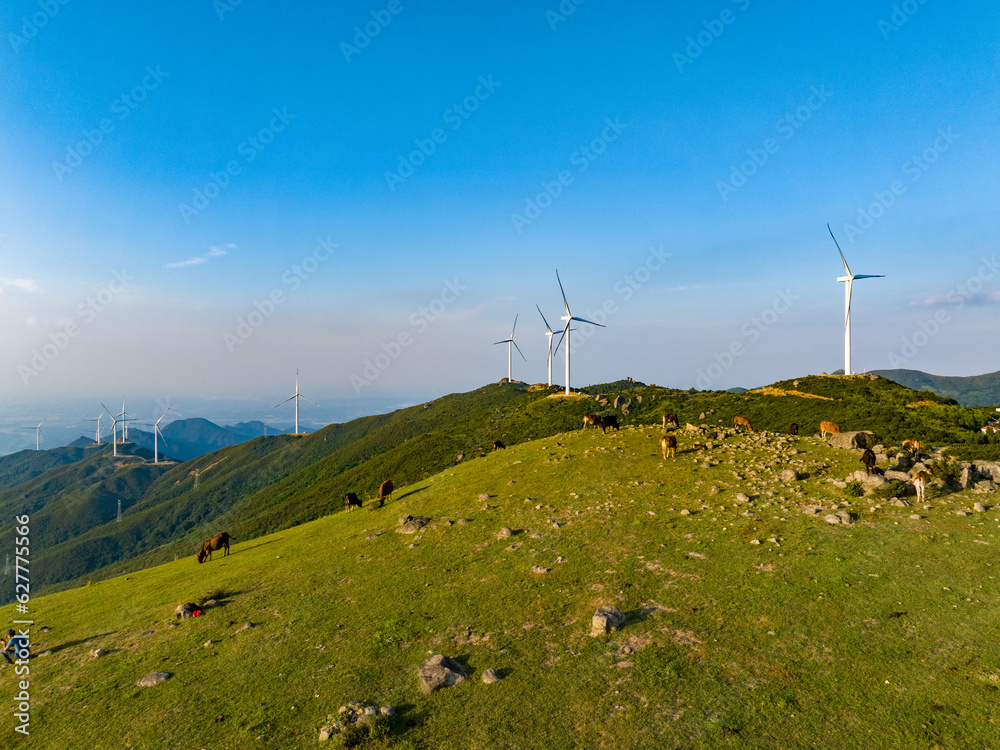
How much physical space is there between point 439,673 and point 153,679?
800 centimetres

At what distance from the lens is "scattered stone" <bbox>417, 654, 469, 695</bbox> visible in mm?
11383

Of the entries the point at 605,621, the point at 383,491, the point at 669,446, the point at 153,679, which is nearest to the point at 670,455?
the point at 669,446

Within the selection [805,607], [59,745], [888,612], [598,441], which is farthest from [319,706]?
[598,441]

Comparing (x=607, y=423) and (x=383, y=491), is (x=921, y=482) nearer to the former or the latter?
(x=607, y=423)

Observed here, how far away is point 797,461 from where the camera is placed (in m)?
26.3

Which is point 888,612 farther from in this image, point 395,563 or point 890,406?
point 890,406

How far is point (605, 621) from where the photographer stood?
13.2 metres

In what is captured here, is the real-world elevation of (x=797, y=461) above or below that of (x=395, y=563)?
above

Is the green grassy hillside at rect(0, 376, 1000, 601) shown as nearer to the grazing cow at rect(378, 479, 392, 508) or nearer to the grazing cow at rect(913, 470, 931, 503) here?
the grazing cow at rect(913, 470, 931, 503)

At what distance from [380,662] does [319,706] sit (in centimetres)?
188

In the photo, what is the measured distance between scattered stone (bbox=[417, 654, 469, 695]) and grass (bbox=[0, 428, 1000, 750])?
27 centimetres

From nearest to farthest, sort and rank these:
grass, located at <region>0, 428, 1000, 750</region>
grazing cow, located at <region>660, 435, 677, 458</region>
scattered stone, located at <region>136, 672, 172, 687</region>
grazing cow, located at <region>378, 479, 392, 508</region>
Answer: grass, located at <region>0, 428, 1000, 750</region>
scattered stone, located at <region>136, 672, 172, 687</region>
grazing cow, located at <region>660, 435, 677, 458</region>
grazing cow, located at <region>378, 479, 392, 508</region>

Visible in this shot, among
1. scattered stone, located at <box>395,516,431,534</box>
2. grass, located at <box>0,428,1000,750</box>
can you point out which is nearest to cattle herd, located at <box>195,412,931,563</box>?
grass, located at <box>0,428,1000,750</box>

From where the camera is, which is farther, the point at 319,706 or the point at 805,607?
the point at 805,607
